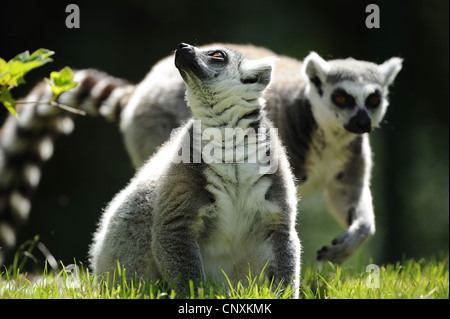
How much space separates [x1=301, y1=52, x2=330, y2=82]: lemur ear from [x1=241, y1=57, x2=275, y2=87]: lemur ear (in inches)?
74.9

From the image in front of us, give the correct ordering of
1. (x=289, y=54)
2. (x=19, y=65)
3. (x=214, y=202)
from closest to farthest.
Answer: (x=19, y=65) → (x=214, y=202) → (x=289, y=54)

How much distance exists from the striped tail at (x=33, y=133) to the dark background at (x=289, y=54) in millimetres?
1800

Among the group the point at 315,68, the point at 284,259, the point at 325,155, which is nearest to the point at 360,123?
the point at 325,155

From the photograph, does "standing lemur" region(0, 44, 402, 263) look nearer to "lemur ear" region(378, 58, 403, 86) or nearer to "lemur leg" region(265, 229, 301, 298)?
"lemur ear" region(378, 58, 403, 86)

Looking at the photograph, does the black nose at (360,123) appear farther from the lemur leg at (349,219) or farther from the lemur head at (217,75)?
the lemur head at (217,75)

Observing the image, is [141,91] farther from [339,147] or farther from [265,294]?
[265,294]

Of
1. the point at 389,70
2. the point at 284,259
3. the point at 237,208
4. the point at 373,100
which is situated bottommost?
the point at 284,259

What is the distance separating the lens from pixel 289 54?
8.15 meters

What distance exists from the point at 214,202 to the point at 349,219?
2.33m

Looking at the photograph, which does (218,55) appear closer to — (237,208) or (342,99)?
(237,208)

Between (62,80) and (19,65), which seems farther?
(62,80)

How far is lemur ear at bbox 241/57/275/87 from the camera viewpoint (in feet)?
10.4

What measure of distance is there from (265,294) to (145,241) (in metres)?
0.75

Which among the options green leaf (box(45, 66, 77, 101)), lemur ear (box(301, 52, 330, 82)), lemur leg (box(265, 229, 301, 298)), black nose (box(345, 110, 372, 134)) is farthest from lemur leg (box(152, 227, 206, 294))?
lemur ear (box(301, 52, 330, 82))
